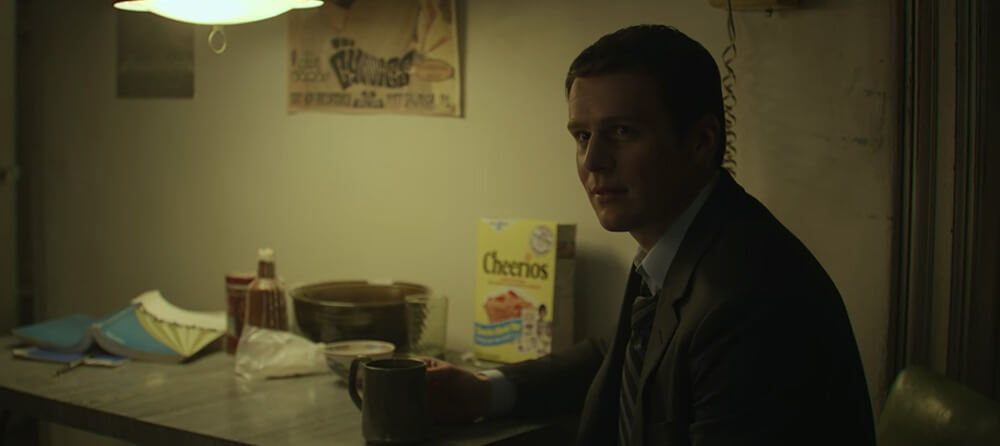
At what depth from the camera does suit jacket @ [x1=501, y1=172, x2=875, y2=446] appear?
0.97 meters

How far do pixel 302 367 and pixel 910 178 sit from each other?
115 centimetres

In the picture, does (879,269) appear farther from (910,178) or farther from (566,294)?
(566,294)

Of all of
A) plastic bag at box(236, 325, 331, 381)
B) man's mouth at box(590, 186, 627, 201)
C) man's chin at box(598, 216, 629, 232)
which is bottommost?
plastic bag at box(236, 325, 331, 381)

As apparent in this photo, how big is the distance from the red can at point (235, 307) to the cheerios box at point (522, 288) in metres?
0.52

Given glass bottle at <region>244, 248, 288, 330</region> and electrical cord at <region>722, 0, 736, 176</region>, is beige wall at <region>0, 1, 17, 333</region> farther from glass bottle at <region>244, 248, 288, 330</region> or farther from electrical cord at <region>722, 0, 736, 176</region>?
electrical cord at <region>722, 0, 736, 176</region>

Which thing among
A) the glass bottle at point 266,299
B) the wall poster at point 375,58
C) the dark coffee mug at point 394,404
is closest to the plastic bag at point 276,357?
the glass bottle at point 266,299

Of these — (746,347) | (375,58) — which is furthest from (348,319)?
(746,347)

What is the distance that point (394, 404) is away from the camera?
1.32 meters

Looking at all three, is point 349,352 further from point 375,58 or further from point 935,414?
point 935,414

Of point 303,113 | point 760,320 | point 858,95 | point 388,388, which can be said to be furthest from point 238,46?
point 760,320

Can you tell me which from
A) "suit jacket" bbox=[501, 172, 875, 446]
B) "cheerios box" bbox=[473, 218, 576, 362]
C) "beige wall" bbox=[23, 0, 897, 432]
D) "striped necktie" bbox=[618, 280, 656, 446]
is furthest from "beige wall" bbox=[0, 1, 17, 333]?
"suit jacket" bbox=[501, 172, 875, 446]

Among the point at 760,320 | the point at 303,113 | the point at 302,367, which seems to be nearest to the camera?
the point at 760,320

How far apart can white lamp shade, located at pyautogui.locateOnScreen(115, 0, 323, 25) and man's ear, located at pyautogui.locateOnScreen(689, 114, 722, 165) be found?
2.44 ft

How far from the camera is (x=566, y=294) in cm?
178
